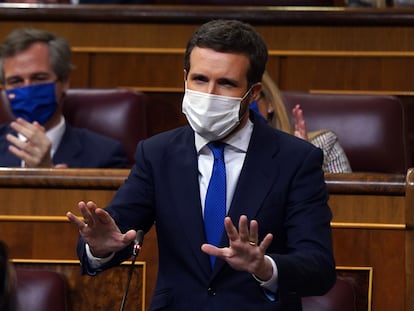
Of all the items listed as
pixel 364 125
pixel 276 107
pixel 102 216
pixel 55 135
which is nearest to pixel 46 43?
pixel 55 135

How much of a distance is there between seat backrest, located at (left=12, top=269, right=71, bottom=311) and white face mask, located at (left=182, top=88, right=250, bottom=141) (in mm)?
296

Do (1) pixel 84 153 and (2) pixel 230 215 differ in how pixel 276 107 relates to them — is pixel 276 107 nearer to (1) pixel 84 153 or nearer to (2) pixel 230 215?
(1) pixel 84 153

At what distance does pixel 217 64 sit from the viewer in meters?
1.07

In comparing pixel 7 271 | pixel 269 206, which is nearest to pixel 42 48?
pixel 269 206

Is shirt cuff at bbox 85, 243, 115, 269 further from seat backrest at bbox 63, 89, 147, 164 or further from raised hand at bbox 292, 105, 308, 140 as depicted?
seat backrest at bbox 63, 89, 147, 164

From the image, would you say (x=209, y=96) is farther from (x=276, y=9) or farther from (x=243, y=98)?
(x=276, y=9)

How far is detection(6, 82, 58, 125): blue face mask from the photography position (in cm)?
169

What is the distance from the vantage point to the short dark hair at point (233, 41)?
1080 mm

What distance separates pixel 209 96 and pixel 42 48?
2.55 ft

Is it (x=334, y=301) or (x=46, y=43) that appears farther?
(x=46, y=43)

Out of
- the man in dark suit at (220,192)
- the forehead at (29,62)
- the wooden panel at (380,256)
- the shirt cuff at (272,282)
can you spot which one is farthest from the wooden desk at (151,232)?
the forehead at (29,62)

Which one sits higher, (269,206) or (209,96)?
(209,96)

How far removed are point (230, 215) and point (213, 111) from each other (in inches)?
4.2

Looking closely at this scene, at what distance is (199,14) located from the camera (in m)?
2.00
